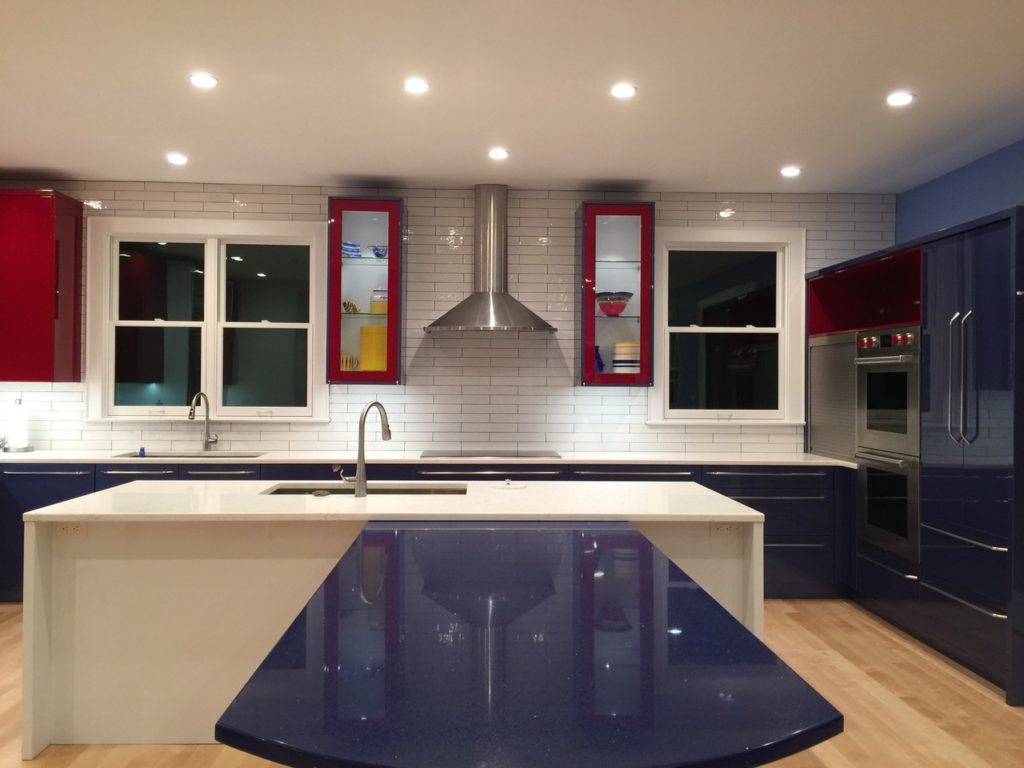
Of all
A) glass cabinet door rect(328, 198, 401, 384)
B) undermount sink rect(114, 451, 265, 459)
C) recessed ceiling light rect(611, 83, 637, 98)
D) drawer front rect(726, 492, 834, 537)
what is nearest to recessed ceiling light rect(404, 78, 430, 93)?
recessed ceiling light rect(611, 83, 637, 98)

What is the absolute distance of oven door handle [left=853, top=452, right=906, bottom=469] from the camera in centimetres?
425

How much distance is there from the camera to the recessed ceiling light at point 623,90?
3.55 m

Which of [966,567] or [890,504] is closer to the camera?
[966,567]

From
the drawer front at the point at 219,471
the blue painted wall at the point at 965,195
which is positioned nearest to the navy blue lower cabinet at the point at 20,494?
the drawer front at the point at 219,471

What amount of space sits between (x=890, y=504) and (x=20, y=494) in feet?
17.1

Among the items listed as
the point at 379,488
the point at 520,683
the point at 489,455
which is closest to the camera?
the point at 520,683

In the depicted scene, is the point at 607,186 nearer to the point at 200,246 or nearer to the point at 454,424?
the point at 454,424

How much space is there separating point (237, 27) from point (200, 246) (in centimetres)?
273

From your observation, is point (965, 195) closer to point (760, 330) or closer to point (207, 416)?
point (760, 330)

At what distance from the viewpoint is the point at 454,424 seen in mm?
5387

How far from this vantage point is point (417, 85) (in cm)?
356

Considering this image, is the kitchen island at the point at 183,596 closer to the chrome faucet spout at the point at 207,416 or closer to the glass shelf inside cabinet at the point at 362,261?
the chrome faucet spout at the point at 207,416

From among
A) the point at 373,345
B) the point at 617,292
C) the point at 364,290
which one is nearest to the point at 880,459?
the point at 617,292

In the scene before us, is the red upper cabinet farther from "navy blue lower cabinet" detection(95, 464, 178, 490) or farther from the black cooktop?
the black cooktop
